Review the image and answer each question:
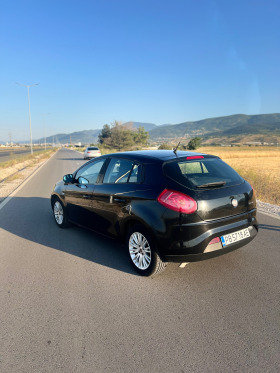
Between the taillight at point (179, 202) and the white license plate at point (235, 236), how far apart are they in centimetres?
60

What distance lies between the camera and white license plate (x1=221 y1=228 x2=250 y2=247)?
3412 mm

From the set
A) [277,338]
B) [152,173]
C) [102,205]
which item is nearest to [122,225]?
[102,205]

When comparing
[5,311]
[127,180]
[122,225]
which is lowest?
[5,311]

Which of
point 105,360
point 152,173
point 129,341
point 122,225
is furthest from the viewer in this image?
point 122,225

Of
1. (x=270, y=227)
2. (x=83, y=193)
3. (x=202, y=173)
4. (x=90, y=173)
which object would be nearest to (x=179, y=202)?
(x=202, y=173)

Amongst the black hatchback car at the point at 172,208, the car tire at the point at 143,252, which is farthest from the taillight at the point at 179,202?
the car tire at the point at 143,252

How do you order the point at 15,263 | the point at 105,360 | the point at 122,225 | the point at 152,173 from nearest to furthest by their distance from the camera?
the point at 105,360, the point at 152,173, the point at 122,225, the point at 15,263

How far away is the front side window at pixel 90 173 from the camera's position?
4815mm

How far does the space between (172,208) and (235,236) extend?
97 cm

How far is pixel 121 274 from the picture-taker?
3.75 meters

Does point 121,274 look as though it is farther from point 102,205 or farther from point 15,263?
point 15,263

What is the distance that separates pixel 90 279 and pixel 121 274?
0.41m

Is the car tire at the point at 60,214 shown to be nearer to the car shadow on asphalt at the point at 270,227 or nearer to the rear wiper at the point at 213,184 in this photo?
the rear wiper at the point at 213,184

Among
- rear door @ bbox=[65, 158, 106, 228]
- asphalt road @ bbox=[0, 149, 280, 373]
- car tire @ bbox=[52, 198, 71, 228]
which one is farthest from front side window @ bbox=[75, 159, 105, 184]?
asphalt road @ bbox=[0, 149, 280, 373]
